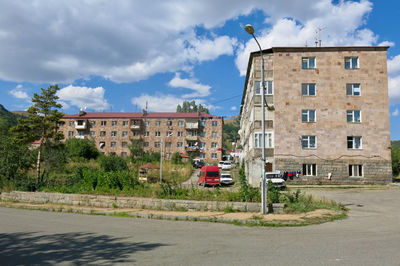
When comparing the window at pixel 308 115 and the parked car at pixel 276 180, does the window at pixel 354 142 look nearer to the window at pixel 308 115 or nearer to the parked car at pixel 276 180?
the window at pixel 308 115

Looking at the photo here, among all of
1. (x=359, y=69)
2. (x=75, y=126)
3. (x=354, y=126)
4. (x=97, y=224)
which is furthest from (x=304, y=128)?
(x=75, y=126)

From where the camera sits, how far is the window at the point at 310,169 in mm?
29734

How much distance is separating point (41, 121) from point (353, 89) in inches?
1246

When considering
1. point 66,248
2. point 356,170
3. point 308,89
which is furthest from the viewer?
point 308,89

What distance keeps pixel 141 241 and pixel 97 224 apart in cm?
334

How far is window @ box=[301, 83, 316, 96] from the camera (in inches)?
1200

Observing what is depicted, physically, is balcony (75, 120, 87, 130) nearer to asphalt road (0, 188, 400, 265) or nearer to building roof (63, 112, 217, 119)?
building roof (63, 112, 217, 119)

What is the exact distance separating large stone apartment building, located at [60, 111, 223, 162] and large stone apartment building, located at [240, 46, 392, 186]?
132ft

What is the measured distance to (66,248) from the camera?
6.47 m

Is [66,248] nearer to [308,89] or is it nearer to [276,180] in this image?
[276,180]

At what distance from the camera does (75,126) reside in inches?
2869

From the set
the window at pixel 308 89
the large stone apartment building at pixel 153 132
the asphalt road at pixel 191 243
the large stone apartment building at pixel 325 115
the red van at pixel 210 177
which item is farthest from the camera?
the large stone apartment building at pixel 153 132

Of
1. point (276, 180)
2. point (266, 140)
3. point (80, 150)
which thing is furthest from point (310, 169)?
point (80, 150)

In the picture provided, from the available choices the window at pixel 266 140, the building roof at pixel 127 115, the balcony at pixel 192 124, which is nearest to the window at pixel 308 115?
the window at pixel 266 140
